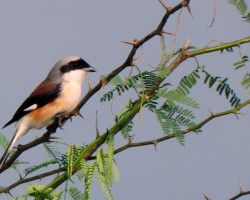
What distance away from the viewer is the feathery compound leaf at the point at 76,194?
201 centimetres

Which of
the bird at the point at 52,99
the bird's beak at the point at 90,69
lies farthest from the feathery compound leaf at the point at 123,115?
the bird's beak at the point at 90,69

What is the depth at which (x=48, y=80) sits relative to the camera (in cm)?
566

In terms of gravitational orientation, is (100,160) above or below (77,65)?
above

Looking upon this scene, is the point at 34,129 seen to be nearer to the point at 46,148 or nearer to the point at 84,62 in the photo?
the point at 84,62

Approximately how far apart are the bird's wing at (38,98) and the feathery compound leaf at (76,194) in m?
3.09

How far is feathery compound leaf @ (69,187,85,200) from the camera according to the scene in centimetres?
201

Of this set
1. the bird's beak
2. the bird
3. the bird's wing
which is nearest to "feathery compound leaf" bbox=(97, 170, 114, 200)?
the bird

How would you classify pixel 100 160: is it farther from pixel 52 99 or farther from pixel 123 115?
pixel 52 99

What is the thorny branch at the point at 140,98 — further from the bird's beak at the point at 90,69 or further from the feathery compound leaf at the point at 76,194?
the bird's beak at the point at 90,69

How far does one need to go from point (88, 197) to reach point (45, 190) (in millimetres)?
222

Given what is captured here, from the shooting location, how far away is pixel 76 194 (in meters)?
2.01

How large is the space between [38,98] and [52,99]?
0.12 m

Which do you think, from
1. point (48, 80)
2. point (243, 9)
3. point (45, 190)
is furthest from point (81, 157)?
point (48, 80)

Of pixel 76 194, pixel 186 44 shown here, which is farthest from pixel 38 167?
pixel 186 44
